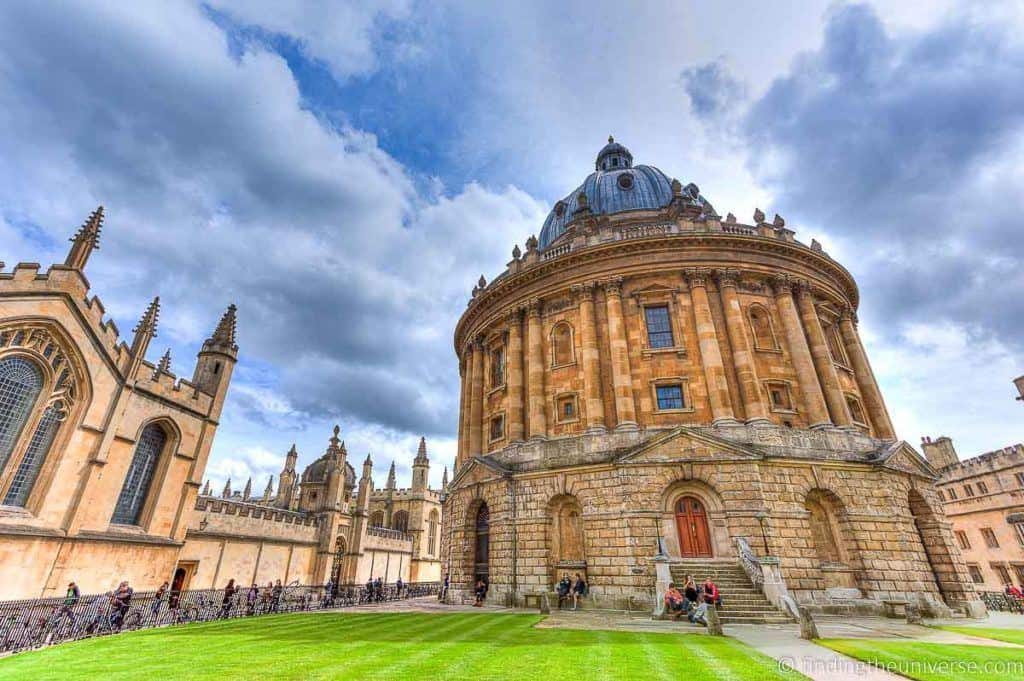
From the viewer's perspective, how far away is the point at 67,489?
17.7 meters

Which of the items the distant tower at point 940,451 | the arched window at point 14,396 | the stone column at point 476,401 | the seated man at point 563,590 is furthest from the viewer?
the distant tower at point 940,451

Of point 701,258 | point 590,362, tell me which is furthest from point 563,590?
point 701,258

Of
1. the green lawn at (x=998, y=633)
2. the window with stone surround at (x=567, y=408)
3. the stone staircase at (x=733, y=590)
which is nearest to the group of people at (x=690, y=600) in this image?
the stone staircase at (x=733, y=590)

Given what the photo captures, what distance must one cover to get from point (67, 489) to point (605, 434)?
2201 centimetres

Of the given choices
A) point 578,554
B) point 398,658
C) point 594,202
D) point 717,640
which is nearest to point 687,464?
point 578,554

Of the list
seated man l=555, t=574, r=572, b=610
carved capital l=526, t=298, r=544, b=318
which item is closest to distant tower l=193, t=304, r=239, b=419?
carved capital l=526, t=298, r=544, b=318

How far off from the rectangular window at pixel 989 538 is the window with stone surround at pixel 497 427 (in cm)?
4357

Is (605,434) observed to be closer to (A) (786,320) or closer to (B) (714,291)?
(B) (714,291)

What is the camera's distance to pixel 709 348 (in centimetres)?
2364

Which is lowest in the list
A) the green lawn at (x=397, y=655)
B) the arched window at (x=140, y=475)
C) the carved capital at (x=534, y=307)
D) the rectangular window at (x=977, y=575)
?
the green lawn at (x=397, y=655)

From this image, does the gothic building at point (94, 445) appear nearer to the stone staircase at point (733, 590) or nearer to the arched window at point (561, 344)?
the arched window at point (561, 344)

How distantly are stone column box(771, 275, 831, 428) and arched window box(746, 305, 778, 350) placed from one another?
693 mm

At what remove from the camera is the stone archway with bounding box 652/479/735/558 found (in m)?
19.2

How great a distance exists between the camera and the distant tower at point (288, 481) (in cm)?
4854
